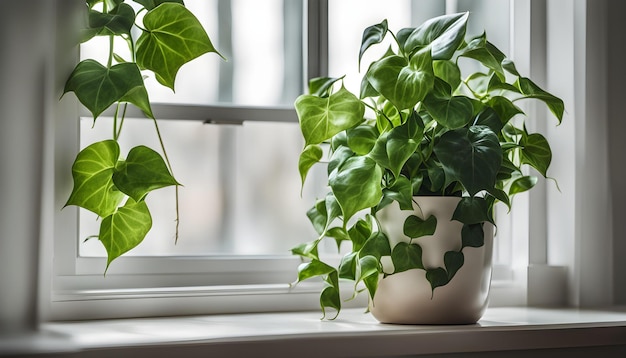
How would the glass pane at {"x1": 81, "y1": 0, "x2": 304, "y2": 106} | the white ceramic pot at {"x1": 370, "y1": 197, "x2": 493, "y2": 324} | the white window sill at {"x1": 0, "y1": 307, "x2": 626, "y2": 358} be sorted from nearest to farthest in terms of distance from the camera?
the white window sill at {"x1": 0, "y1": 307, "x2": 626, "y2": 358}, the white ceramic pot at {"x1": 370, "y1": 197, "x2": 493, "y2": 324}, the glass pane at {"x1": 81, "y1": 0, "x2": 304, "y2": 106}

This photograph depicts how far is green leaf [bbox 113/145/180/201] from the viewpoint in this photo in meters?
1.26

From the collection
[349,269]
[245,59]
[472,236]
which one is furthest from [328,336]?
[245,59]

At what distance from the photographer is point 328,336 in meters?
1.20

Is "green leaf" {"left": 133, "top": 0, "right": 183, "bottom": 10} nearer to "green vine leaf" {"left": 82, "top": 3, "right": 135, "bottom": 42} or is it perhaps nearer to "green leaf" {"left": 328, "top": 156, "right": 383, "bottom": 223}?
"green vine leaf" {"left": 82, "top": 3, "right": 135, "bottom": 42}

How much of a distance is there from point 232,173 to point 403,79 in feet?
1.47

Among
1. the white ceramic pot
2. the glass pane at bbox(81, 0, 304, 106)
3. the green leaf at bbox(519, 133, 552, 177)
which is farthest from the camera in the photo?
the glass pane at bbox(81, 0, 304, 106)

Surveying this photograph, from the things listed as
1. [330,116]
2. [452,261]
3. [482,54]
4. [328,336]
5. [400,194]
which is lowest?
[328,336]

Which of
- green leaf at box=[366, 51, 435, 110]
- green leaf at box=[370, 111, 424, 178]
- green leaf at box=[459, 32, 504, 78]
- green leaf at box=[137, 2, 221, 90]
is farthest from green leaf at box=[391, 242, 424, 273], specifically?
green leaf at box=[137, 2, 221, 90]

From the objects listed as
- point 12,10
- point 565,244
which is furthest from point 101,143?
point 565,244

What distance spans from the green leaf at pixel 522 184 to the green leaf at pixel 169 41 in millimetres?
606

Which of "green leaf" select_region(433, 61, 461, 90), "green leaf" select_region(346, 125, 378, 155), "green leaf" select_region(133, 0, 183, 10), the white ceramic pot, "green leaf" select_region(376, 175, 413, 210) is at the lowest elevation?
the white ceramic pot

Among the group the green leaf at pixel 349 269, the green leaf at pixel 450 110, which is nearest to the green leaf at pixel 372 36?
the green leaf at pixel 450 110

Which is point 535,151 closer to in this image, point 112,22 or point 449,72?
point 449,72

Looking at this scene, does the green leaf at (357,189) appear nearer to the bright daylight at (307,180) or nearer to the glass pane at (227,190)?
the bright daylight at (307,180)
